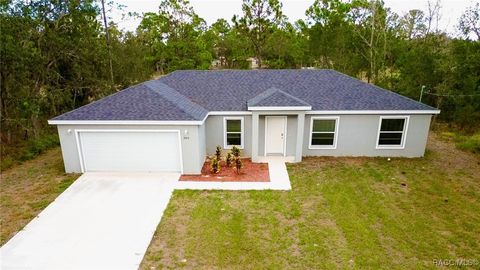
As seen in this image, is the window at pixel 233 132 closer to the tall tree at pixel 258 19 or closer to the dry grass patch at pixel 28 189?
the dry grass patch at pixel 28 189

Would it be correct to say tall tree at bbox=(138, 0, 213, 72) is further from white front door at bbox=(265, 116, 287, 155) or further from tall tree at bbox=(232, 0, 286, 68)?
white front door at bbox=(265, 116, 287, 155)

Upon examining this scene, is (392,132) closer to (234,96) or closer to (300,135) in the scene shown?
(300,135)

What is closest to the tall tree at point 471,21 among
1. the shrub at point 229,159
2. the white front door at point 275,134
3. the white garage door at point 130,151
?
the white front door at point 275,134

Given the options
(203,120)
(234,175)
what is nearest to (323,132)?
(234,175)

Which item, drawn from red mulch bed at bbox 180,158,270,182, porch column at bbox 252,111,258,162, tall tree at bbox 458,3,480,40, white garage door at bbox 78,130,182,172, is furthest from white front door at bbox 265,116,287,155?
tall tree at bbox 458,3,480,40

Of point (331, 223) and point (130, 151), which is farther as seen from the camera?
point (130, 151)
